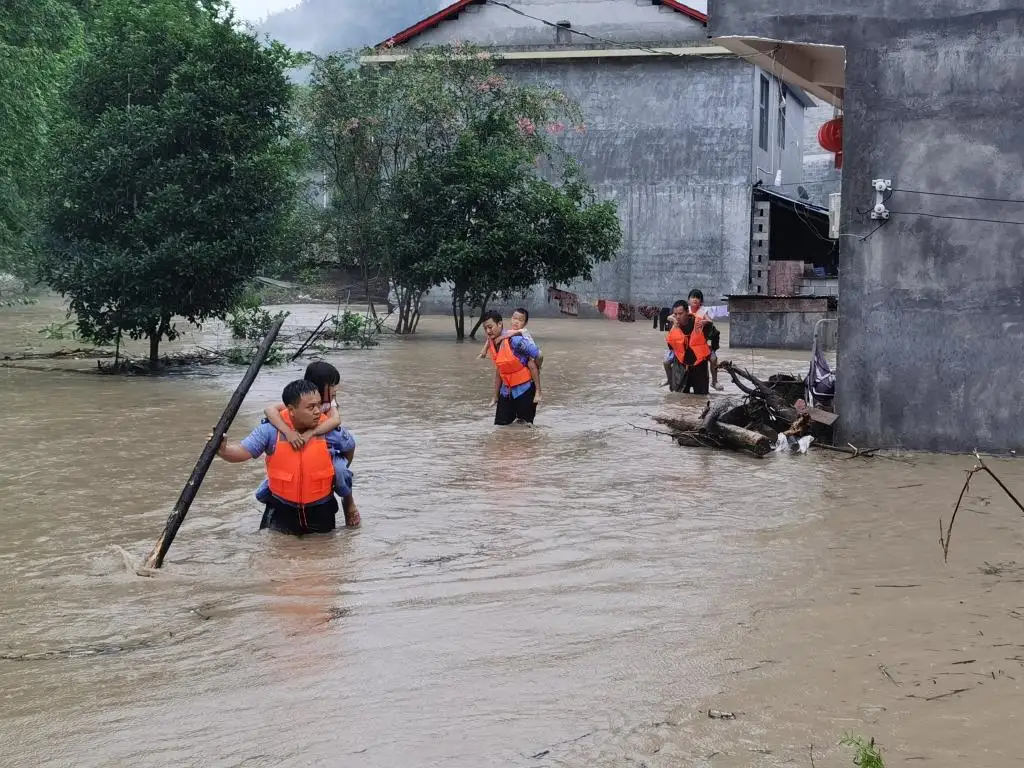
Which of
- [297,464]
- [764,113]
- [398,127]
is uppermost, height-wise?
[764,113]

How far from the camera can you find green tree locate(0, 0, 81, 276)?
17.4m

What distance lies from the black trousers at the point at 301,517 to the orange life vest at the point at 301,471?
0.25ft

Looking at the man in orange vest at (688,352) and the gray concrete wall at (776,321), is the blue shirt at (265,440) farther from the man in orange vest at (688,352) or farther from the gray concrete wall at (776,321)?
the gray concrete wall at (776,321)

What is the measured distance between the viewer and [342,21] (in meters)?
138

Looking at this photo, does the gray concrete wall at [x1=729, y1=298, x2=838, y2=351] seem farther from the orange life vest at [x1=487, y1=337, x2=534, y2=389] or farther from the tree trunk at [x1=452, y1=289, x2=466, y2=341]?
the orange life vest at [x1=487, y1=337, x2=534, y2=389]

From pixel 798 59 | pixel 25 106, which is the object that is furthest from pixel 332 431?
pixel 25 106

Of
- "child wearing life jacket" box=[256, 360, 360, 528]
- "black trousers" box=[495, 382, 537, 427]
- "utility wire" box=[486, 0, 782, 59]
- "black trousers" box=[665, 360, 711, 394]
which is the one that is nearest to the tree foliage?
"utility wire" box=[486, 0, 782, 59]

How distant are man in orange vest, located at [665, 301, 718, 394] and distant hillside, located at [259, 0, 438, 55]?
11007 centimetres

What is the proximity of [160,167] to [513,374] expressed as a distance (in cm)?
720

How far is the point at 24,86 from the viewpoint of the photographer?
704 inches

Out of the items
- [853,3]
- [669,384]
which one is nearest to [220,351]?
[669,384]

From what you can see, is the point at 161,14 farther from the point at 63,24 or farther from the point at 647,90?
the point at 647,90

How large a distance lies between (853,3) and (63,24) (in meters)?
14.8

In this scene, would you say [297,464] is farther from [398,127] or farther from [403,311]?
[403,311]
